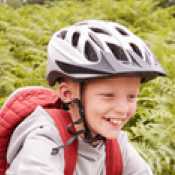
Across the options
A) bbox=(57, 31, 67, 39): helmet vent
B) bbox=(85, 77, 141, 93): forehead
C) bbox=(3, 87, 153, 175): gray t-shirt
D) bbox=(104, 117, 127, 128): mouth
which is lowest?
bbox=(3, 87, 153, 175): gray t-shirt

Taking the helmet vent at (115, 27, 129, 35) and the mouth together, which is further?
the helmet vent at (115, 27, 129, 35)

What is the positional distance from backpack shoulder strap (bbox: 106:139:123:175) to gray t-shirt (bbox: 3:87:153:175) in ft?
0.12

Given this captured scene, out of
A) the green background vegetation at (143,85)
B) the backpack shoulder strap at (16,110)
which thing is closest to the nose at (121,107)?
the backpack shoulder strap at (16,110)

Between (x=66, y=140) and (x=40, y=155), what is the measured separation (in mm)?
208

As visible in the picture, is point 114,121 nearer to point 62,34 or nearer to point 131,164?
point 131,164

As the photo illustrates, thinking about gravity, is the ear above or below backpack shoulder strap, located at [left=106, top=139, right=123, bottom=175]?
above

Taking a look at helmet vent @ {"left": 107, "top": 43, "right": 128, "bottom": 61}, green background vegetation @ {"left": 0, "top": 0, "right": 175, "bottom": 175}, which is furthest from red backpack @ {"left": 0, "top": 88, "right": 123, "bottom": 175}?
green background vegetation @ {"left": 0, "top": 0, "right": 175, "bottom": 175}

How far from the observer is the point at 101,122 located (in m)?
1.28

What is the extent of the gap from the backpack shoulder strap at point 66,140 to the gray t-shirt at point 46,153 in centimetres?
3

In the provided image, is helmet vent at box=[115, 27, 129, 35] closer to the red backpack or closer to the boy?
the boy

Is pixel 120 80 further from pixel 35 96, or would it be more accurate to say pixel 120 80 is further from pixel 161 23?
pixel 161 23

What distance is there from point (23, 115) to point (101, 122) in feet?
1.81

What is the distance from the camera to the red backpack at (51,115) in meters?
1.28

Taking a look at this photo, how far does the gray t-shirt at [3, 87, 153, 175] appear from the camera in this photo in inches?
43.0
